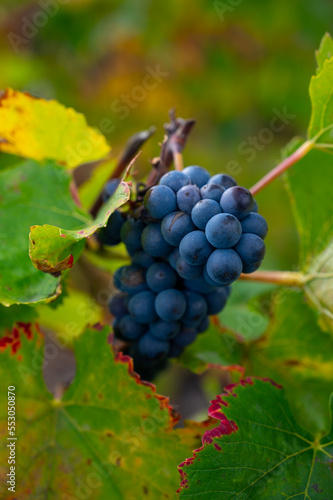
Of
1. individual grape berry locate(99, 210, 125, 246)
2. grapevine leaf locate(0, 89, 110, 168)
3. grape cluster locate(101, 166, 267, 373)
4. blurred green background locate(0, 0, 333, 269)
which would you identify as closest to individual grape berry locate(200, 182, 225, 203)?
grape cluster locate(101, 166, 267, 373)

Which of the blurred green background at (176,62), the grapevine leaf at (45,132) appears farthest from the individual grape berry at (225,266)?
the blurred green background at (176,62)

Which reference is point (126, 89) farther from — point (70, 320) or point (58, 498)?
point (58, 498)

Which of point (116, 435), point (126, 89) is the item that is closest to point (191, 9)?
point (126, 89)

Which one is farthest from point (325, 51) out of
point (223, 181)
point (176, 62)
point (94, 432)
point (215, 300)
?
point (176, 62)

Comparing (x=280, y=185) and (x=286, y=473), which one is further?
(x=280, y=185)

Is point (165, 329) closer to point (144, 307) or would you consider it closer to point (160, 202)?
point (144, 307)
